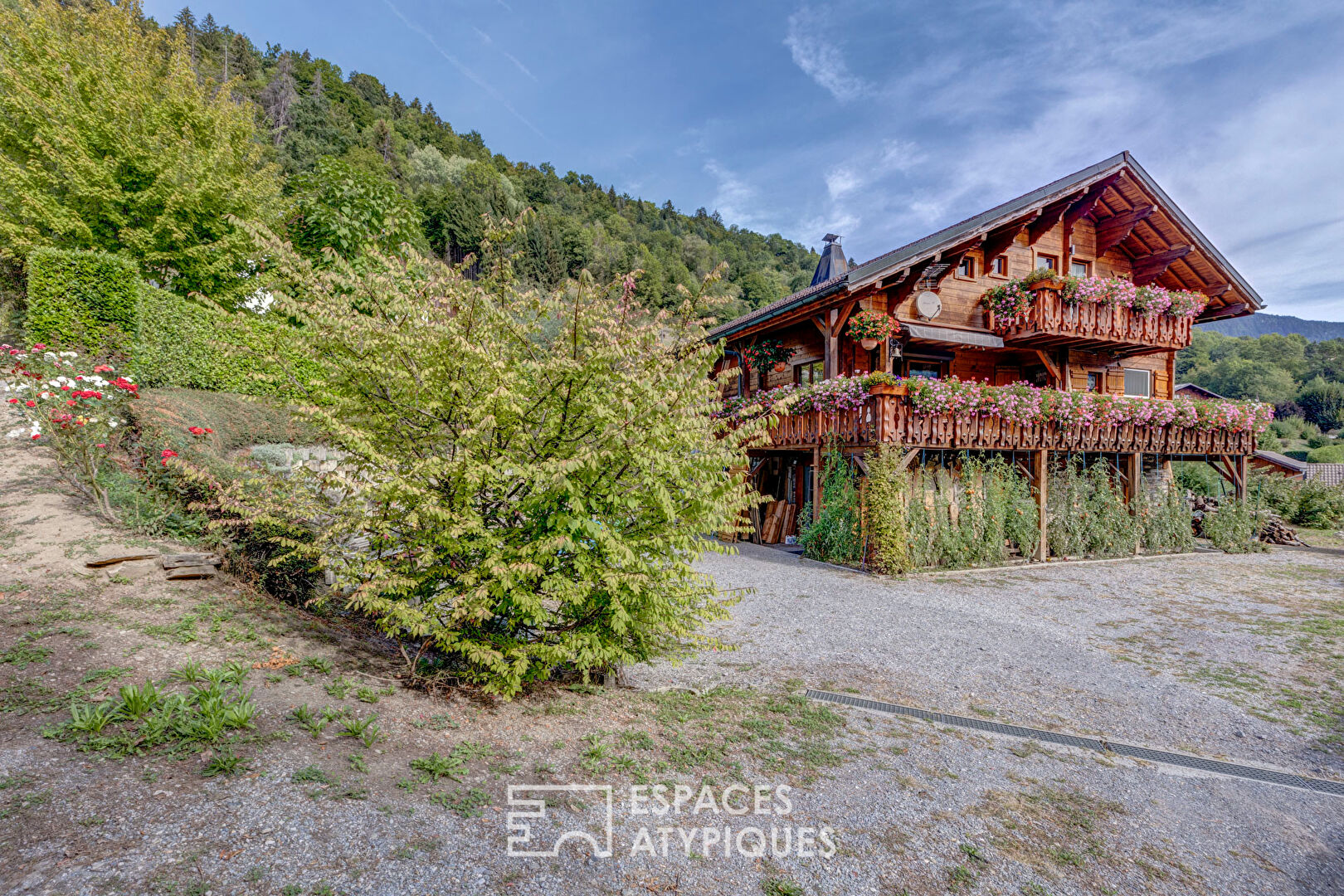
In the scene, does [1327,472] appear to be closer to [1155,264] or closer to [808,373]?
[1155,264]

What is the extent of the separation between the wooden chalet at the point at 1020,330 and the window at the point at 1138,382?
47mm

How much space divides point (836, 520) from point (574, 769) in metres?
9.49

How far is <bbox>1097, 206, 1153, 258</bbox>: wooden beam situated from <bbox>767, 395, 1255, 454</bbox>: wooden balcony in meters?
5.85

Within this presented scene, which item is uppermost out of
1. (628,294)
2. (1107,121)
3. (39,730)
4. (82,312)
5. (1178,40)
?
(1107,121)

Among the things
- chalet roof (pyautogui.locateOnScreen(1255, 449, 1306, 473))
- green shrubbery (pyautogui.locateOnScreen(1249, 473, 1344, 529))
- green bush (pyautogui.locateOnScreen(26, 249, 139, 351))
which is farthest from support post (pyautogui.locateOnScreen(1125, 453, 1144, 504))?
green bush (pyautogui.locateOnScreen(26, 249, 139, 351))

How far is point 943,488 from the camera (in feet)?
39.0

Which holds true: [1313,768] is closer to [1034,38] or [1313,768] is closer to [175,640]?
[175,640]

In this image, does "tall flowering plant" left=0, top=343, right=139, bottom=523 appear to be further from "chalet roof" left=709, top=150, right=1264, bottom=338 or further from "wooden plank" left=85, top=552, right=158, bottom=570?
"chalet roof" left=709, top=150, right=1264, bottom=338

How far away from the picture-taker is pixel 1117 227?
55.9 ft

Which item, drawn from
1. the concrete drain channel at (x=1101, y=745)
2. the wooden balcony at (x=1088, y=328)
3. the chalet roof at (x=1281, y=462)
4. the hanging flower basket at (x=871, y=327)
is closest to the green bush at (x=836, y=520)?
the hanging flower basket at (x=871, y=327)

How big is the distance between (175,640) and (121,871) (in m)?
2.33

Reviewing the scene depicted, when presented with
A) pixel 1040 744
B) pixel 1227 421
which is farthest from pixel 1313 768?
pixel 1227 421

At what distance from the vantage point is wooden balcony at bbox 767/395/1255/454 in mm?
11422

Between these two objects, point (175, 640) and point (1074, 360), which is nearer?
point (175, 640)
